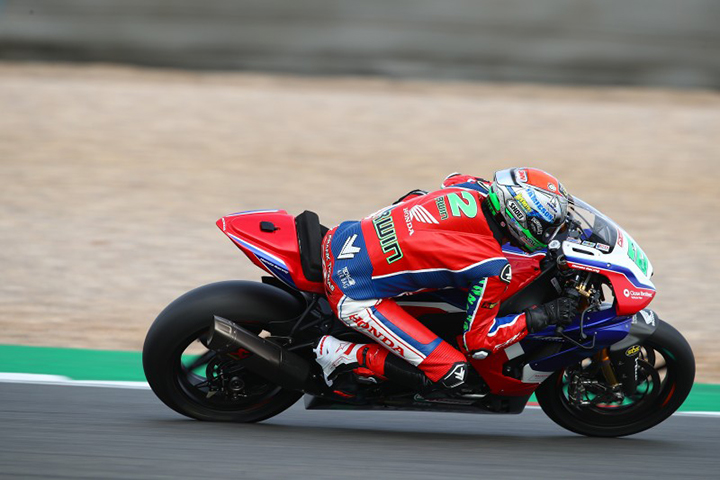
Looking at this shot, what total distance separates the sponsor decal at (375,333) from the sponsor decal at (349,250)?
305 mm

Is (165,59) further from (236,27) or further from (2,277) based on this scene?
(2,277)

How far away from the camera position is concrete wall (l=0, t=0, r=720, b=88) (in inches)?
517

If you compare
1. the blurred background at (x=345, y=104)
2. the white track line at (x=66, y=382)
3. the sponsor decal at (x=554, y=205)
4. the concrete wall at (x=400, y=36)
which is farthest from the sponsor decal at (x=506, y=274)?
the concrete wall at (x=400, y=36)

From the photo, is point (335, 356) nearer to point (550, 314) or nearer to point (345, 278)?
point (345, 278)

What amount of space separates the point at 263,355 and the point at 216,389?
46 cm

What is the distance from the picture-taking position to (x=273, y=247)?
493cm

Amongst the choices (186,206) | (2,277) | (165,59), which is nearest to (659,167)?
(186,206)

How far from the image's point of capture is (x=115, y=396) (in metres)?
5.68

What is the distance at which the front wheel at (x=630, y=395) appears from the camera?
16.6 ft

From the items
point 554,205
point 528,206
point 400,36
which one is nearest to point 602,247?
point 554,205

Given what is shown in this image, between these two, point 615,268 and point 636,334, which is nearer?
point 615,268

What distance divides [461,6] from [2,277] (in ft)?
25.2

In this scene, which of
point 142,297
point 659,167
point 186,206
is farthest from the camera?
point 659,167

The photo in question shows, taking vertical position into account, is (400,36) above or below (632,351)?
above
